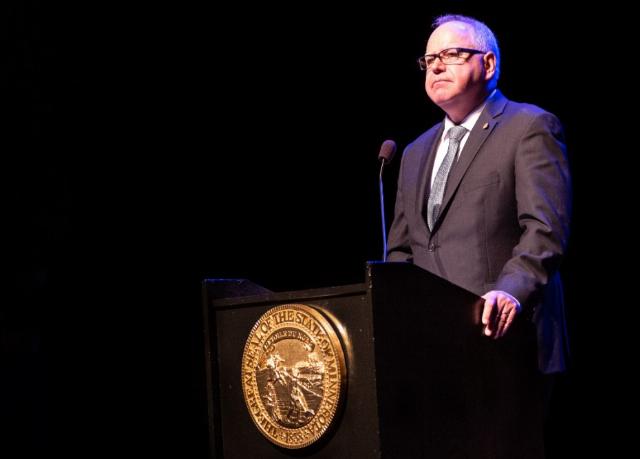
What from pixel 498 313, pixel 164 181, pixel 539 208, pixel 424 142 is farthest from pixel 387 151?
pixel 164 181

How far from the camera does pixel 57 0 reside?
Answer: 396cm

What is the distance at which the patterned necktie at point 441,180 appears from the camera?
2.37 metres

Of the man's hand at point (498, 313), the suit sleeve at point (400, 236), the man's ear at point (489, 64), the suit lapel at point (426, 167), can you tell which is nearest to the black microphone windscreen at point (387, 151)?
the suit lapel at point (426, 167)

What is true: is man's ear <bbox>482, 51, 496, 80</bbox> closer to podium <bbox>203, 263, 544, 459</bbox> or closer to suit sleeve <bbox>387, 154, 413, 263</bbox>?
suit sleeve <bbox>387, 154, 413, 263</bbox>

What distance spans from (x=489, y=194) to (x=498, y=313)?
A: 16.8 inches

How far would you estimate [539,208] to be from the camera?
2.13 meters

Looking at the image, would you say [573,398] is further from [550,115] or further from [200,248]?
[200,248]

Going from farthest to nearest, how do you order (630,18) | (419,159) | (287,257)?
(287,257), (630,18), (419,159)

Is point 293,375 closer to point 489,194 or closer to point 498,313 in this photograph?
point 498,313

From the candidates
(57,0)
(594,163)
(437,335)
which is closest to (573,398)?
(594,163)

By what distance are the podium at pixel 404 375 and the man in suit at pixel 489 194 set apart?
10cm

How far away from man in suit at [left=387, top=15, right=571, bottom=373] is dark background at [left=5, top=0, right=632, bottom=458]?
55.5 inches

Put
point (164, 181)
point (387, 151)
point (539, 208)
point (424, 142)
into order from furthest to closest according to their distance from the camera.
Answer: point (164, 181) → point (424, 142) → point (387, 151) → point (539, 208)

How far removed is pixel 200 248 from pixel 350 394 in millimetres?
2454
